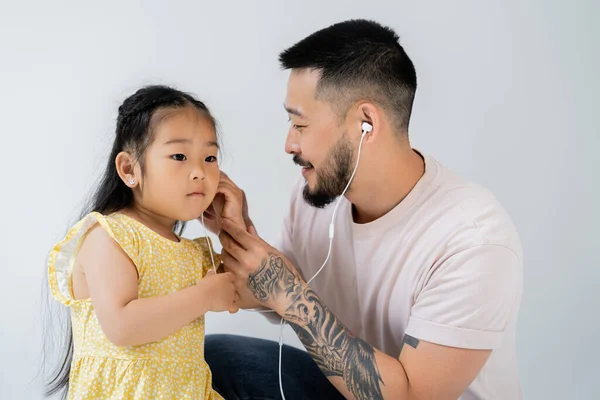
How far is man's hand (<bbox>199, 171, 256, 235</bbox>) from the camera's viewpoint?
6.12 feet

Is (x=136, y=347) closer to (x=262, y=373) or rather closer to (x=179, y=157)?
(x=179, y=157)

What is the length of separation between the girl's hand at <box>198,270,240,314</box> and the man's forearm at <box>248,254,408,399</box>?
69mm

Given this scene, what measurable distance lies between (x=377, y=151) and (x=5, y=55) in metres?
1.70

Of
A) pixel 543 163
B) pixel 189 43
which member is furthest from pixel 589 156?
pixel 189 43

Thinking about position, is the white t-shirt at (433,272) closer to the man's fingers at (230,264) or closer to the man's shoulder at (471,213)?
the man's shoulder at (471,213)

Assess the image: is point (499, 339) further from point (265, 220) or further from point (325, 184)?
point (265, 220)

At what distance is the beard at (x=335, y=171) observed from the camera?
1938 millimetres

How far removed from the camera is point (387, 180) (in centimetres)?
195

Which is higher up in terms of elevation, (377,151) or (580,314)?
(377,151)

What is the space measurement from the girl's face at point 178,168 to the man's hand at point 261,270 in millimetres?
140

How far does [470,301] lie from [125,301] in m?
0.76

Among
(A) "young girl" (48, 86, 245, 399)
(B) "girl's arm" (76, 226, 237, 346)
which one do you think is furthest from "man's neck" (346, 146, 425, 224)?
(B) "girl's arm" (76, 226, 237, 346)

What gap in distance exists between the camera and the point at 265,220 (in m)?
2.82

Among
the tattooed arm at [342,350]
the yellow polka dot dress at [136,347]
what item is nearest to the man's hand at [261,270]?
the tattooed arm at [342,350]
